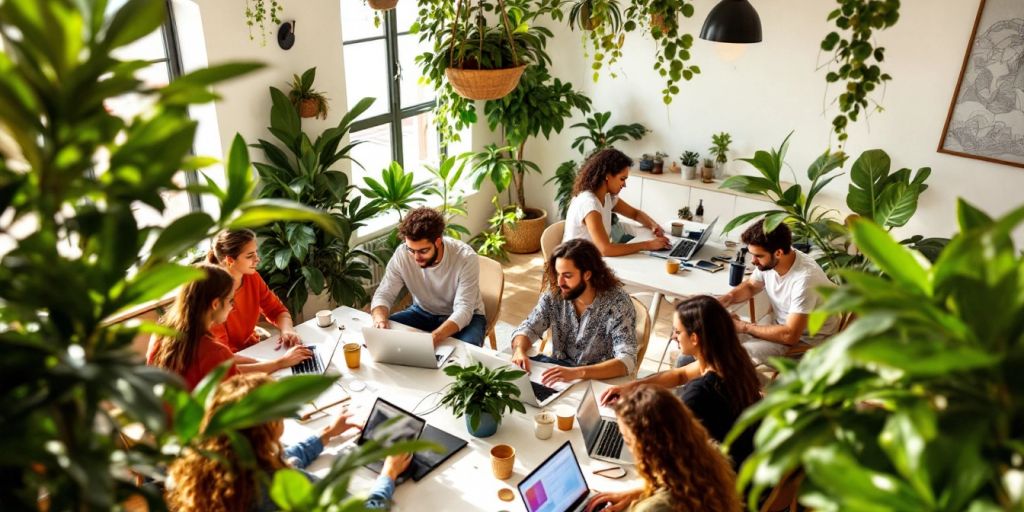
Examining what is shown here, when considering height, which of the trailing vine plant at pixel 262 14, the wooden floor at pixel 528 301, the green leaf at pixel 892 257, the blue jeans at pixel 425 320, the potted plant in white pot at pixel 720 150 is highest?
the trailing vine plant at pixel 262 14

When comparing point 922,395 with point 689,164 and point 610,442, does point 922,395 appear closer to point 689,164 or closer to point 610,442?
point 610,442

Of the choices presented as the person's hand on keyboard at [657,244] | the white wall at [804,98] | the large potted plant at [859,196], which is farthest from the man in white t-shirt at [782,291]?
the white wall at [804,98]

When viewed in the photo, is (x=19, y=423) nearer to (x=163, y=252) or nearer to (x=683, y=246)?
(x=163, y=252)

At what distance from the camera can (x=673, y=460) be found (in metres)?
2.31

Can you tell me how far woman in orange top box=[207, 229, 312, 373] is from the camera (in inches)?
134

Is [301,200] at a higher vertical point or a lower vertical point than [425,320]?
higher

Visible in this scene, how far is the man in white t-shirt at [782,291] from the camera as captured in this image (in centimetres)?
381

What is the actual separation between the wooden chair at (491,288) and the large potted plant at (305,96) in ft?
4.97

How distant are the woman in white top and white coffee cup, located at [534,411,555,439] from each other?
1.84 meters

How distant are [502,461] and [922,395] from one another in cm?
197

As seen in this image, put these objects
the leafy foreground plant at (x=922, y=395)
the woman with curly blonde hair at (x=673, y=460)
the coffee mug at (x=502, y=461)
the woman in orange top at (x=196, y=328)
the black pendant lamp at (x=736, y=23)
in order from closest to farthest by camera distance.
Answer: the leafy foreground plant at (x=922, y=395) < the woman with curly blonde hair at (x=673, y=460) < the coffee mug at (x=502, y=461) < the woman in orange top at (x=196, y=328) < the black pendant lamp at (x=736, y=23)

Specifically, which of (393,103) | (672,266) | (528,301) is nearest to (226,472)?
(672,266)

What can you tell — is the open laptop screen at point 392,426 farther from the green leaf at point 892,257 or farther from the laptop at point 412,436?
the green leaf at point 892,257

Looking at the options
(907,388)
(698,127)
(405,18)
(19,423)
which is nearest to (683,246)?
(698,127)
